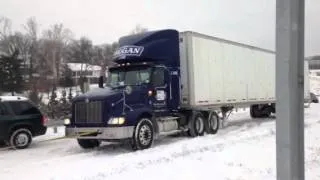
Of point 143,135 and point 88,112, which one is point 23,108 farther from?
point 143,135

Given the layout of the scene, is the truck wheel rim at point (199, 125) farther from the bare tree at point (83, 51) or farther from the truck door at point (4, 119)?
the bare tree at point (83, 51)

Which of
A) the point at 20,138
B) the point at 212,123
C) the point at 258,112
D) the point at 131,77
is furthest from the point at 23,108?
the point at 258,112

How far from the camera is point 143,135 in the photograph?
13.9m

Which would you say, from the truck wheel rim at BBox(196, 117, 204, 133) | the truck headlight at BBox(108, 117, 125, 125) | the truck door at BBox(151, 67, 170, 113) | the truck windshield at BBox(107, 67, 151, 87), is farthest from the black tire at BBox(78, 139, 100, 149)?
the truck wheel rim at BBox(196, 117, 204, 133)

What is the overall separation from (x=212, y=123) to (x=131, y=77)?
4958 millimetres

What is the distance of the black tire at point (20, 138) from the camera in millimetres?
15000

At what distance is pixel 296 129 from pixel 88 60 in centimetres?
10541

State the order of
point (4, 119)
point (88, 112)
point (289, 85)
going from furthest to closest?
1. point (4, 119)
2. point (88, 112)
3. point (289, 85)

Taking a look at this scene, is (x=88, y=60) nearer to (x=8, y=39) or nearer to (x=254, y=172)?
(x=8, y=39)

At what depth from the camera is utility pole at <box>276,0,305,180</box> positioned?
12.6 feet

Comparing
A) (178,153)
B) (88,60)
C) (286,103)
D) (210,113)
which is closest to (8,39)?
(88,60)

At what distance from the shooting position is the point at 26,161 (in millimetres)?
12688

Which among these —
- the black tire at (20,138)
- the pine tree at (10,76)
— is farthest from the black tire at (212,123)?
the pine tree at (10,76)

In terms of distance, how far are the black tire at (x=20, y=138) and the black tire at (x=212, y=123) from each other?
22.0 ft
